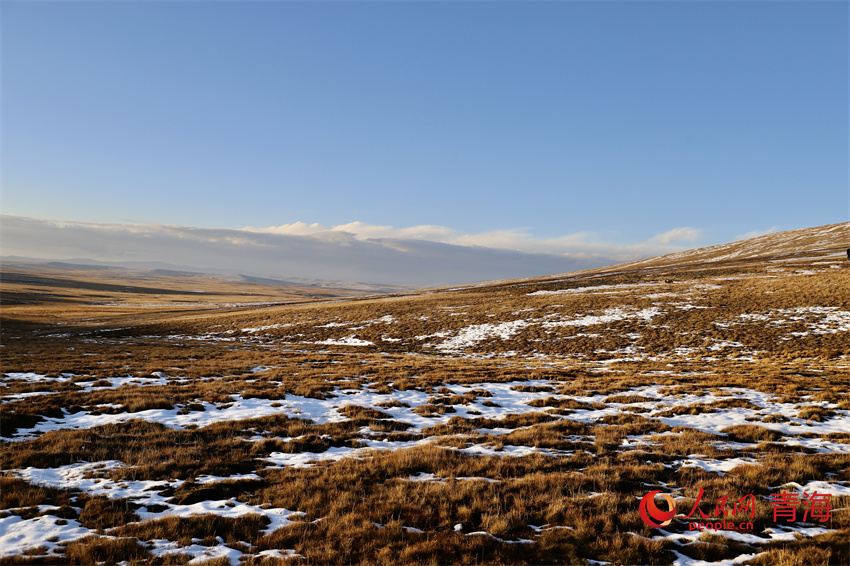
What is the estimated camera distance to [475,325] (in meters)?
39.0

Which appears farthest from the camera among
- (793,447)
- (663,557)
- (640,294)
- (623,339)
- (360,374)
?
Result: (640,294)

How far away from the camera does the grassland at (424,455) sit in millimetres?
6270

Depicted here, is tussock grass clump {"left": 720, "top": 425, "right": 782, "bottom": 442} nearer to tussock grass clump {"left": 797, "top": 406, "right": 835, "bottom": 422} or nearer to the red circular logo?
tussock grass clump {"left": 797, "top": 406, "right": 835, "bottom": 422}

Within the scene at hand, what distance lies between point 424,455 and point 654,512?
17.1 feet

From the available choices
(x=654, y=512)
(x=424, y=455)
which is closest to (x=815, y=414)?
(x=654, y=512)

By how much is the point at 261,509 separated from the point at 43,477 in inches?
218

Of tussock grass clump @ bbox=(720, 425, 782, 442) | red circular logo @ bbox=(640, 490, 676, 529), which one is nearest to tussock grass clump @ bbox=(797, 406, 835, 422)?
tussock grass clump @ bbox=(720, 425, 782, 442)

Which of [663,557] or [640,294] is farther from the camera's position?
[640,294]

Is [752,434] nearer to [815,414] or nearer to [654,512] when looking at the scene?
[815,414]

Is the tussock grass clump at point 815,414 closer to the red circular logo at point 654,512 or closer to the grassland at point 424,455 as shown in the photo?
the grassland at point 424,455

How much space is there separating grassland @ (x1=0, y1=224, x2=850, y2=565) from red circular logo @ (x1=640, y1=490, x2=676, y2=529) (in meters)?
0.14

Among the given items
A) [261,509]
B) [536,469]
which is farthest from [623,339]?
[261,509]

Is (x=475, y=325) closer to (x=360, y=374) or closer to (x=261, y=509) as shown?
(x=360, y=374)

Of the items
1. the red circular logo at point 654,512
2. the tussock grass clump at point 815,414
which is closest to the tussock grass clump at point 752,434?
the tussock grass clump at point 815,414
